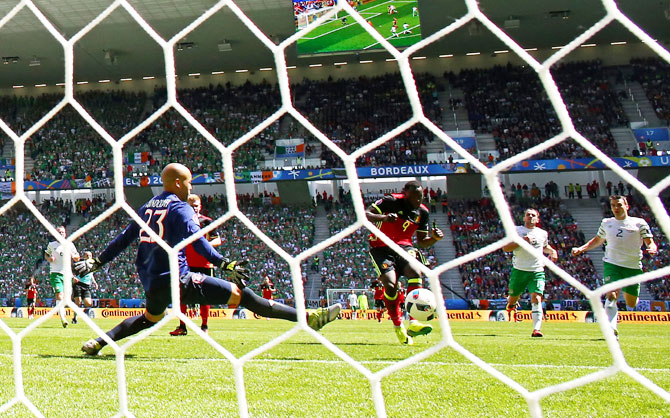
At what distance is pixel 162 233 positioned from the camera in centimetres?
341

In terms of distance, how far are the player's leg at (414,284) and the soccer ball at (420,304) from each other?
0.12m

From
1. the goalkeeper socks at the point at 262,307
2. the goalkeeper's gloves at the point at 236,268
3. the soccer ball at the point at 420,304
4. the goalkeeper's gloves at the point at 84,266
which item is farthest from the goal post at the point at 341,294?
the goalkeeper's gloves at the point at 236,268

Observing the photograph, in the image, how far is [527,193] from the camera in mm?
20953

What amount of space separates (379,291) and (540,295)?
1.84 metres

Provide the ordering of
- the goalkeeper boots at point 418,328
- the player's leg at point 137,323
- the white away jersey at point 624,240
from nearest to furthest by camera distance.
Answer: the player's leg at point 137,323, the goalkeeper boots at point 418,328, the white away jersey at point 624,240

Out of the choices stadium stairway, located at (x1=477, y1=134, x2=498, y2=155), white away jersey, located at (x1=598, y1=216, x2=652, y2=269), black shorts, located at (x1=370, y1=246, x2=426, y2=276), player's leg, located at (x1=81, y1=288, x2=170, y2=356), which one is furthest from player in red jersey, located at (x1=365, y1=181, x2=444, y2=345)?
stadium stairway, located at (x1=477, y1=134, x2=498, y2=155)

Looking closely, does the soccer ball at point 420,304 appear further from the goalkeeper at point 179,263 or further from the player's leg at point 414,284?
the goalkeeper at point 179,263

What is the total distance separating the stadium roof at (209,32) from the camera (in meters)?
18.3

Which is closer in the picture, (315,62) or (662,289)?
(662,289)

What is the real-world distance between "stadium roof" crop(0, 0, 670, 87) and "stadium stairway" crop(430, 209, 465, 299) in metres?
6.19

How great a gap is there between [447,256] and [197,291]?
1570cm

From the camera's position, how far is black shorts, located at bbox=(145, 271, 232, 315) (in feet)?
11.7

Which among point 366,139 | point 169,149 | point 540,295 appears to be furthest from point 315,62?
point 540,295

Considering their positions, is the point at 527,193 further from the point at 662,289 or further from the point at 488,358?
the point at 488,358
